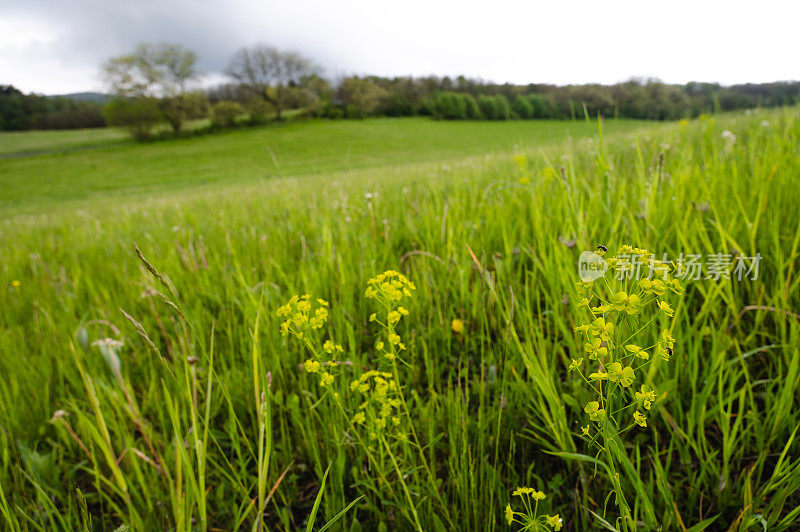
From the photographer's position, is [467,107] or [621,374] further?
[467,107]

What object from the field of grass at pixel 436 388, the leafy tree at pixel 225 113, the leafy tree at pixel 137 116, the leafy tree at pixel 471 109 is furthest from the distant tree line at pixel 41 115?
the field of grass at pixel 436 388

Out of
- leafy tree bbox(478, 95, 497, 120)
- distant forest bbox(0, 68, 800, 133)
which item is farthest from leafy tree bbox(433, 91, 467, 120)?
leafy tree bbox(478, 95, 497, 120)

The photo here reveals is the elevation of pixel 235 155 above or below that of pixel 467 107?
below

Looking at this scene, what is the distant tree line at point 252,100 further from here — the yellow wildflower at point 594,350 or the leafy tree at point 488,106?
the yellow wildflower at point 594,350

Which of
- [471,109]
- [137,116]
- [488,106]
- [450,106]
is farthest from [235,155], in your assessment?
[488,106]

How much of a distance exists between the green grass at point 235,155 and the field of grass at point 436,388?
2009 centimetres

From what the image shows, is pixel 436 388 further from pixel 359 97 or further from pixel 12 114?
pixel 12 114

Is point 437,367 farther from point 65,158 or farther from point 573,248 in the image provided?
point 65,158

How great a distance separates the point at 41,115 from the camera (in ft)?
211

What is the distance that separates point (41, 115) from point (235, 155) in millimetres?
54638

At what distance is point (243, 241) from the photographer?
8.71 feet

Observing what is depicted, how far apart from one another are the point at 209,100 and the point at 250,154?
25.1m

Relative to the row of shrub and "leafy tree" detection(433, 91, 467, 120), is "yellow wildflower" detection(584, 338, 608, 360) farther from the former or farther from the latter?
"leafy tree" detection(433, 91, 467, 120)

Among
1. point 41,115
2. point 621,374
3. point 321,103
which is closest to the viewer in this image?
point 621,374
